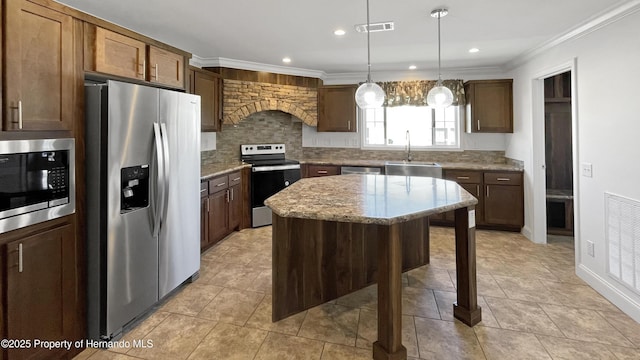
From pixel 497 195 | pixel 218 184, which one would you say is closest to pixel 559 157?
pixel 497 195

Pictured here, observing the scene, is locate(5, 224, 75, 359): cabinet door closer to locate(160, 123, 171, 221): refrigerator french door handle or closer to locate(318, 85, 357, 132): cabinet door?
locate(160, 123, 171, 221): refrigerator french door handle

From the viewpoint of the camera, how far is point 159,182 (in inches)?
96.3

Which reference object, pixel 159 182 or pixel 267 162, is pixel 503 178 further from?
pixel 159 182

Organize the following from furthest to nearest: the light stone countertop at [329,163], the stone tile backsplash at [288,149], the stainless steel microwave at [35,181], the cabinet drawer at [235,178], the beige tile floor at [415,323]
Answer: the stone tile backsplash at [288,149] < the cabinet drawer at [235,178] < the light stone countertop at [329,163] < the beige tile floor at [415,323] < the stainless steel microwave at [35,181]

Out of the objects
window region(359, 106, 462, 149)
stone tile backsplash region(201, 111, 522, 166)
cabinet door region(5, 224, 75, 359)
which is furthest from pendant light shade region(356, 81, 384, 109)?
window region(359, 106, 462, 149)

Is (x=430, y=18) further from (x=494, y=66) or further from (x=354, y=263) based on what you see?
(x=494, y=66)

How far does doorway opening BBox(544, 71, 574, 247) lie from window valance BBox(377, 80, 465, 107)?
3.76 feet

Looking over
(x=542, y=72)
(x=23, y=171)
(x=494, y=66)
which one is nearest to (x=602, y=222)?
(x=542, y=72)

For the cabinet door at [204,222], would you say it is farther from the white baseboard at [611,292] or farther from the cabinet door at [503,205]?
the white baseboard at [611,292]

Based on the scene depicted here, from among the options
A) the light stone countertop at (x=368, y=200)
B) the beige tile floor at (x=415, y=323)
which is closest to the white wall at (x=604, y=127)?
the beige tile floor at (x=415, y=323)

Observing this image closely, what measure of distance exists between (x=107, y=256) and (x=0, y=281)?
0.53 metres

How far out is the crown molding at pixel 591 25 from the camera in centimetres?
252

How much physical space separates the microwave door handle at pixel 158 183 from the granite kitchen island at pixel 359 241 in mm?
876

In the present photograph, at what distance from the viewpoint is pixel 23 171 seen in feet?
5.60
